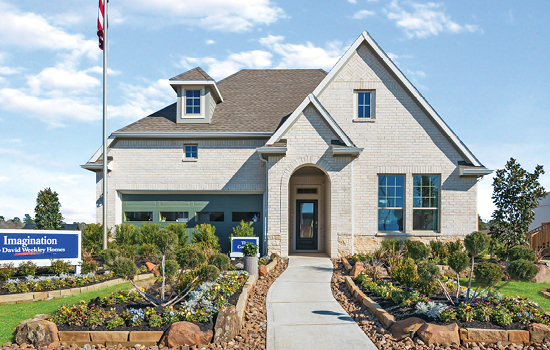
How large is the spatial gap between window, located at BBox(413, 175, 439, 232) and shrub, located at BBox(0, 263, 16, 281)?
1432 cm

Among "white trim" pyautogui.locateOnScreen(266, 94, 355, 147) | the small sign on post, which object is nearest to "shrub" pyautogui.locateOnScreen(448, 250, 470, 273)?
"white trim" pyautogui.locateOnScreen(266, 94, 355, 147)

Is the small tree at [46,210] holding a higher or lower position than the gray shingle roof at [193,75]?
lower

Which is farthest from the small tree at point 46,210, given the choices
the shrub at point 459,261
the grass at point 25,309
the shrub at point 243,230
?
the shrub at point 459,261

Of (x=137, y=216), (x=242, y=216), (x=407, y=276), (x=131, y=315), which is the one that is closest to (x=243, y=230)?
(x=242, y=216)

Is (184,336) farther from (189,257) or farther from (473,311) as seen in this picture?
(473,311)

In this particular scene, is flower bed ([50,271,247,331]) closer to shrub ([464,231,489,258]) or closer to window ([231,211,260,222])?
shrub ([464,231,489,258])

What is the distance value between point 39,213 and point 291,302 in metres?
15.4

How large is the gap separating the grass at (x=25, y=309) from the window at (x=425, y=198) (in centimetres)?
1181

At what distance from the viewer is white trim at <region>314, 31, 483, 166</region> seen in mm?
16250

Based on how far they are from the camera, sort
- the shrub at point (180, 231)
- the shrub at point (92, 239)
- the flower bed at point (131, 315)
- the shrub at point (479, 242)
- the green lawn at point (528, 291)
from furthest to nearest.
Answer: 1. the shrub at point (180, 231)
2. the shrub at point (92, 239)
3. the green lawn at point (528, 291)
4. the shrub at point (479, 242)
5. the flower bed at point (131, 315)

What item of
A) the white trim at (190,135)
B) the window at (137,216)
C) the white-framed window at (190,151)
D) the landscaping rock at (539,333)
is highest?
the white trim at (190,135)

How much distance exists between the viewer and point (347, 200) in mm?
15297

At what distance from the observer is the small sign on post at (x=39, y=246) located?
1147 cm

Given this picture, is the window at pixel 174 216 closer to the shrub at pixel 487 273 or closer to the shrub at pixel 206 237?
the shrub at pixel 206 237
